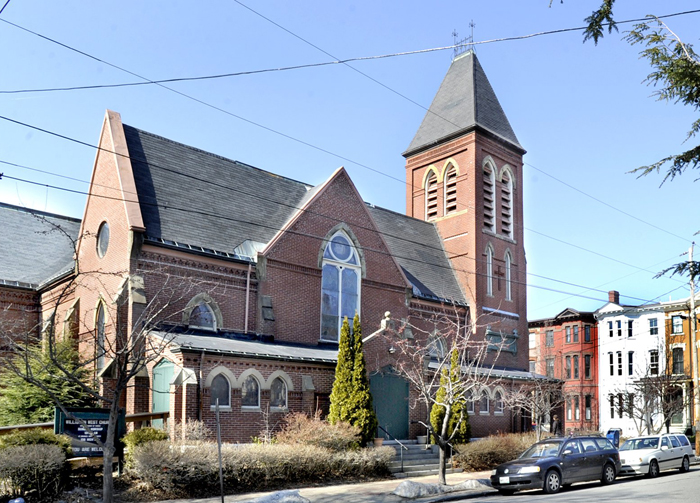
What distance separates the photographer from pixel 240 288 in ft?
84.5

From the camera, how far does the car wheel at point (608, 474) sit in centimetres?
2119

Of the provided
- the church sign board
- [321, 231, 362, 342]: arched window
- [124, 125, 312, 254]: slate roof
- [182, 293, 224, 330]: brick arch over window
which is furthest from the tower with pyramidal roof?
the church sign board

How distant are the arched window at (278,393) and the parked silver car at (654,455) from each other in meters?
11.4

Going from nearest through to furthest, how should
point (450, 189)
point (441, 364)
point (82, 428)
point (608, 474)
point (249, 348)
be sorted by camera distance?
point (82, 428) < point (608, 474) < point (441, 364) < point (249, 348) < point (450, 189)

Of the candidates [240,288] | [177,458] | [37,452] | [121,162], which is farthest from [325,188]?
[37,452]

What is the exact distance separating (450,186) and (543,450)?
2042cm

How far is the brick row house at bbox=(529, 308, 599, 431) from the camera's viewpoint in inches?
2581

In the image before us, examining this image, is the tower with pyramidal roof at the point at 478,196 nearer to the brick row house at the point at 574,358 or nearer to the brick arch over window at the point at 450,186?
the brick arch over window at the point at 450,186

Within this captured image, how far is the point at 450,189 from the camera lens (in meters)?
38.7

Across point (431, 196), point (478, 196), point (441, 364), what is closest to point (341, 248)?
point (441, 364)

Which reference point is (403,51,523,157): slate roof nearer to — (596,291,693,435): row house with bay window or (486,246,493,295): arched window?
(486,246,493,295): arched window

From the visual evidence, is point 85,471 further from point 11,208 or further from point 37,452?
point 11,208

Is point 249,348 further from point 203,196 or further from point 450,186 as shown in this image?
point 450,186

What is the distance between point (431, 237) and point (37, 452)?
2567 centimetres
